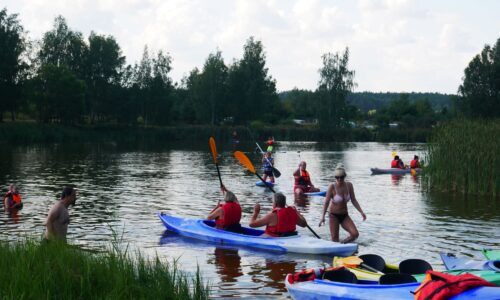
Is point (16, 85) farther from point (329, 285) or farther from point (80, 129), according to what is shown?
point (329, 285)

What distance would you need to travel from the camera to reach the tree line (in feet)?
219

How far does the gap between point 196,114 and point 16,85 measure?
3351cm

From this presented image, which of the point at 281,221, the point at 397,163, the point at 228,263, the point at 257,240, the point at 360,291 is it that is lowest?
the point at 228,263

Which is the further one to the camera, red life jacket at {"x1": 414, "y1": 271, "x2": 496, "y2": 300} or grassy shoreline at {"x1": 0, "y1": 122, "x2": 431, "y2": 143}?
grassy shoreline at {"x1": 0, "y1": 122, "x2": 431, "y2": 143}

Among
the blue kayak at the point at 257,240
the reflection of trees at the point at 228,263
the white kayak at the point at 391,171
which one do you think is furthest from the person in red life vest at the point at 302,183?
the white kayak at the point at 391,171

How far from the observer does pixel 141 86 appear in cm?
8800

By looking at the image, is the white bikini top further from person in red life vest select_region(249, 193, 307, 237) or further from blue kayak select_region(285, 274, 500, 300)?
blue kayak select_region(285, 274, 500, 300)

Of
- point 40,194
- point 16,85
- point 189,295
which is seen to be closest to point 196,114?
point 16,85

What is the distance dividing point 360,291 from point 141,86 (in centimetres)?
8215

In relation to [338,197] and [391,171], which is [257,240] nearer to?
[338,197]

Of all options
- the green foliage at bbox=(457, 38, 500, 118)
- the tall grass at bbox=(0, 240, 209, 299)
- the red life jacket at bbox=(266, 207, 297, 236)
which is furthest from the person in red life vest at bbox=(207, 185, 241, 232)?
the green foliage at bbox=(457, 38, 500, 118)

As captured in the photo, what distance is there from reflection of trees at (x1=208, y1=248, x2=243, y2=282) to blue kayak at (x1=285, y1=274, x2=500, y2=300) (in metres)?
2.04

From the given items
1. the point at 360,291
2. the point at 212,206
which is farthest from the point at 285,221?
the point at 212,206

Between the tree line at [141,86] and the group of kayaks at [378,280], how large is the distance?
57.7 meters
